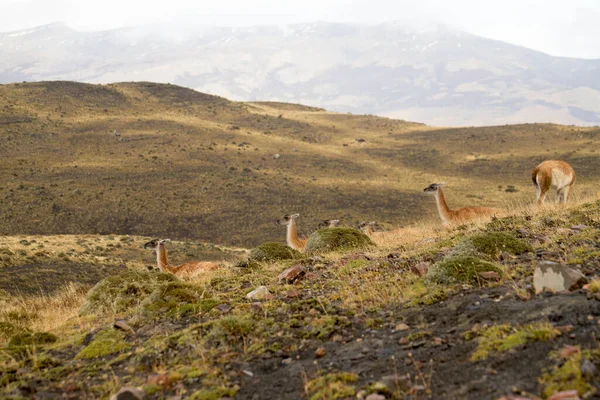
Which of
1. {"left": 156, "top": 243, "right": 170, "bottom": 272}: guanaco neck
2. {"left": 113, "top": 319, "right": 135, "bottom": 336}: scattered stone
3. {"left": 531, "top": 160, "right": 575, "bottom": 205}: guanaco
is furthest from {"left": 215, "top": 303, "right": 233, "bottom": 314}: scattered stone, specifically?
{"left": 531, "top": 160, "right": 575, "bottom": 205}: guanaco

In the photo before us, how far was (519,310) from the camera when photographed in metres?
6.27

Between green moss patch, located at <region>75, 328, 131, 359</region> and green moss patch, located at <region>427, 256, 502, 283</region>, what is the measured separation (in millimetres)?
4676

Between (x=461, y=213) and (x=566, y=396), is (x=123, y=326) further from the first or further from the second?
(x=461, y=213)

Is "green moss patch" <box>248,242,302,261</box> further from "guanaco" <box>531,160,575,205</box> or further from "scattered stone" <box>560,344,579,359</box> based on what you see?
"guanaco" <box>531,160,575,205</box>

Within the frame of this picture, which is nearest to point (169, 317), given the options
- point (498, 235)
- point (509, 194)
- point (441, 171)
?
point (498, 235)

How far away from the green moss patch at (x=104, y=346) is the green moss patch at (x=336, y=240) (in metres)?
6.85

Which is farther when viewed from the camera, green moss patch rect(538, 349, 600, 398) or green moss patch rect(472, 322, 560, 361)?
green moss patch rect(472, 322, 560, 361)

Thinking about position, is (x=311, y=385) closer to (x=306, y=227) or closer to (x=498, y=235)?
(x=498, y=235)

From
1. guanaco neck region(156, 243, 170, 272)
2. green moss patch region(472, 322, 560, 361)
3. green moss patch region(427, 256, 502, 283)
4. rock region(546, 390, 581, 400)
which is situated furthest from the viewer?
guanaco neck region(156, 243, 170, 272)

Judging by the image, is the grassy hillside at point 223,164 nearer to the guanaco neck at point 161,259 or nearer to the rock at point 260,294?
the guanaco neck at point 161,259

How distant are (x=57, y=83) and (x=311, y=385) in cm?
9251

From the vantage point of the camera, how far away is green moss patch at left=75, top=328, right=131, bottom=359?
24.7ft

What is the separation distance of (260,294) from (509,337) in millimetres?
4722

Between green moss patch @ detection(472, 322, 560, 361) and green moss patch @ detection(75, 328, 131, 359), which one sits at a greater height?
green moss patch @ detection(472, 322, 560, 361)
